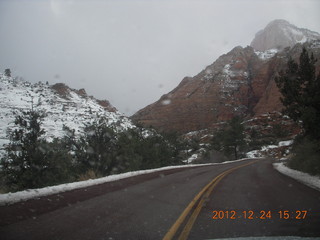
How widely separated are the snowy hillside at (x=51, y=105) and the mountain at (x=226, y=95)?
32.2 metres

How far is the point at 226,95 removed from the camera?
126000mm

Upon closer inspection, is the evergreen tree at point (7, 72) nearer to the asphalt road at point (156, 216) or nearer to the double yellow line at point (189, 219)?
the asphalt road at point (156, 216)

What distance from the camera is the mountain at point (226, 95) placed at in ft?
385

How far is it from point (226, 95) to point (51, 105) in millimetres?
76722

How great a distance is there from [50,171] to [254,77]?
128 meters

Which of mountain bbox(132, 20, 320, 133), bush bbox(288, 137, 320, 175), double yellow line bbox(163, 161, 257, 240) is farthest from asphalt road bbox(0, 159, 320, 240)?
mountain bbox(132, 20, 320, 133)

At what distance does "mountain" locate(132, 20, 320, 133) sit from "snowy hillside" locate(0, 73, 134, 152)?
3221 cm

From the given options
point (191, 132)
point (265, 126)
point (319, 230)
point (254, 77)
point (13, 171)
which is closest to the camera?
point (319, 230)

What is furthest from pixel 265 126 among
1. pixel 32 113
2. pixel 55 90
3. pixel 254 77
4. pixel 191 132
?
pixel 32 113

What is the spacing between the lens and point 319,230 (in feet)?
15.5

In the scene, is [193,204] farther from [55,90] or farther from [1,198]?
[55,90]
